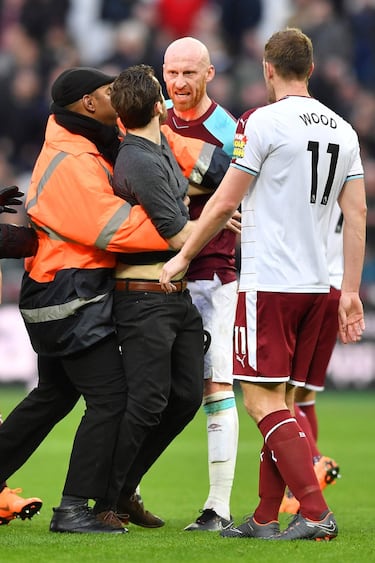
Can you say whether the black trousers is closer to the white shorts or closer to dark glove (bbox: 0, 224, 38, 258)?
dark glove (bbox: 0, 224, 38, 258)

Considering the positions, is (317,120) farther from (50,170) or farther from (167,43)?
(167,43)

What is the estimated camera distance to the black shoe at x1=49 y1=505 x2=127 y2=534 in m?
5.98

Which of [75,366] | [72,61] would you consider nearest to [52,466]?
[75,366]

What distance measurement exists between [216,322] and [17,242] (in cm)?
126

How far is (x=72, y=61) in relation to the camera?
60.0ft

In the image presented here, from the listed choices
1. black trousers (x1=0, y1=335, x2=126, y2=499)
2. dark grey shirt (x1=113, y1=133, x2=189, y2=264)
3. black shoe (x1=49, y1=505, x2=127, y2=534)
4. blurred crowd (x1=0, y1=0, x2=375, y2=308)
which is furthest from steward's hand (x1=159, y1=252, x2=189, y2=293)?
blurred crowd (x1=0, y1=0, x2=375, y2=308)

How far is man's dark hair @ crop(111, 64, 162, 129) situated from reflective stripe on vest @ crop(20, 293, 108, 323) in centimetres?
87

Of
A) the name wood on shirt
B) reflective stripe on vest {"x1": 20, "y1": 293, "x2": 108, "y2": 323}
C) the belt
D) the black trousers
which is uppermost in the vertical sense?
the name wood on shirt

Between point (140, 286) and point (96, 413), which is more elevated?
point (140, 286)

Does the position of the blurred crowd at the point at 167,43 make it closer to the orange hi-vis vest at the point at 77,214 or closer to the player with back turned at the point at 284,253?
the orange hi-vis vest at the point at 77,214

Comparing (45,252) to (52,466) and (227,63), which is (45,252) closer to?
(52,466)

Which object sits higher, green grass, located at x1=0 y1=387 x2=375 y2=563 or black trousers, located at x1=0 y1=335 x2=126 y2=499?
black trousers, located at x1=0 y1=335 x2=126 y2=499

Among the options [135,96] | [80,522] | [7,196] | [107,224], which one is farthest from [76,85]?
[80,522]

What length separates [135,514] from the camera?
6.53 meters
